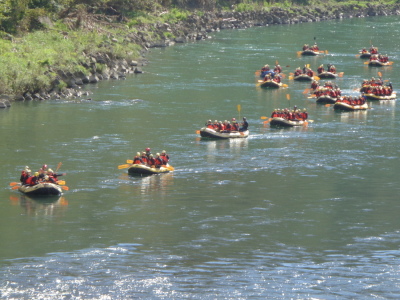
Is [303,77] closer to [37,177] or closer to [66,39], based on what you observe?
[66,39]

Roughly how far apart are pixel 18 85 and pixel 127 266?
39442mm

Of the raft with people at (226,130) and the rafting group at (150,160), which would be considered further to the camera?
the raft with people at (226,130)

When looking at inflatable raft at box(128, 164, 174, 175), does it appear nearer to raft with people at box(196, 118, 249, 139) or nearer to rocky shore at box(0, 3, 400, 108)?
raft with people at box(196, 118, 249, 139)

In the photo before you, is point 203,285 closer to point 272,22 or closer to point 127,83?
point 127,83

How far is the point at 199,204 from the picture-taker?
44.2 m

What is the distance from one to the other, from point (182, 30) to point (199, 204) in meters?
82.6

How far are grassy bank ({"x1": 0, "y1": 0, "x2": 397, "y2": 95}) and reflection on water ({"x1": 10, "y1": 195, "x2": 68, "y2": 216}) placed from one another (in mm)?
27096

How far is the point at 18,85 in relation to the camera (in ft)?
234

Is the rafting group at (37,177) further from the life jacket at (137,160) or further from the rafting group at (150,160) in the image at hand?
the rafting group at (150,160)

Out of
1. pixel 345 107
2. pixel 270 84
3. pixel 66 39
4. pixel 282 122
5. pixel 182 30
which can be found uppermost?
pixel 66 39

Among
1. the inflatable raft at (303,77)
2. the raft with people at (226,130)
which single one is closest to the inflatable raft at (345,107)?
the raft with people at (226,130)

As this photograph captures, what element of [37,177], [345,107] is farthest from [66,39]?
[37,177]

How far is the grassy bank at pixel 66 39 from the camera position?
72625 millimetres

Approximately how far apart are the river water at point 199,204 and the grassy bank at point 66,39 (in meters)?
3.12
